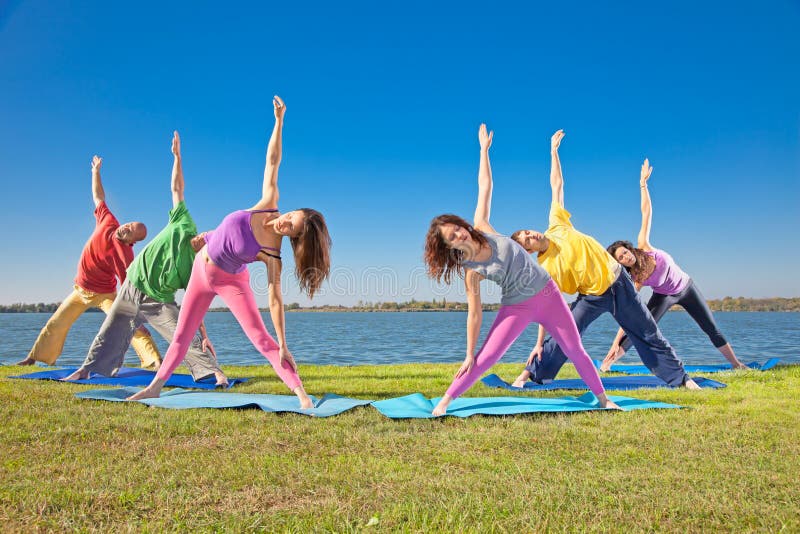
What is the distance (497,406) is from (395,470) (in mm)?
2117

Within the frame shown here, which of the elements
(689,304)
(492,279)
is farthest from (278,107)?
(689,304)

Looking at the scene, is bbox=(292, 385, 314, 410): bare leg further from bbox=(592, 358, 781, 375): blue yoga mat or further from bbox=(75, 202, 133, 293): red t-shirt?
bbox=(592, 358, 781, 375): blue yoga mat

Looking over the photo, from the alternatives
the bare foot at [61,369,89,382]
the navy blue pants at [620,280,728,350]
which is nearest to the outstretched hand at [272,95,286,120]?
the bare foot at [61,369,89,382]

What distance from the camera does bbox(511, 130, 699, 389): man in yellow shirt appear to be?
614cm

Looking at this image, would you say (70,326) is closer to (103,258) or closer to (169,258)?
(103,258)

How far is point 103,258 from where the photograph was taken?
796cm

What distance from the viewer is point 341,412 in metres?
5.01

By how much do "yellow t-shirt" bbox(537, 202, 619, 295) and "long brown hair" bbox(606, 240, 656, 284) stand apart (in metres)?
0.59

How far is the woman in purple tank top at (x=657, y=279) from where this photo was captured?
7090mm

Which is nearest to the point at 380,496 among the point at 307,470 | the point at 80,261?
the point at 307,470

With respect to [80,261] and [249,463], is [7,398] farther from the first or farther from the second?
[249,463]

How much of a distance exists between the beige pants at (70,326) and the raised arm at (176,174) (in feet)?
8.69

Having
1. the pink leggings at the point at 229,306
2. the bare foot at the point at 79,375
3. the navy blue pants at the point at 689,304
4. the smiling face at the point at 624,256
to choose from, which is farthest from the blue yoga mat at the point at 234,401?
the navy blue pants at the point at 689,304

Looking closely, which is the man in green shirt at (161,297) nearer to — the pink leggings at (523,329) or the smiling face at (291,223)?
the smiling face at (291,223)
